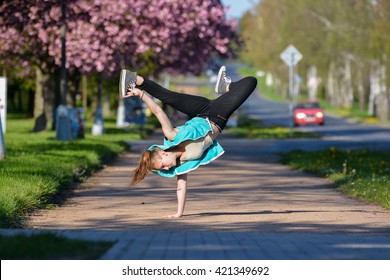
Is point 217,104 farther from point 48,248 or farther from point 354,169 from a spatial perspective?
point 354,169

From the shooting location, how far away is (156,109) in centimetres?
1347

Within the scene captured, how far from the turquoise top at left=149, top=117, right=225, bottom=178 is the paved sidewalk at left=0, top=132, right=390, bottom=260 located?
645 mm

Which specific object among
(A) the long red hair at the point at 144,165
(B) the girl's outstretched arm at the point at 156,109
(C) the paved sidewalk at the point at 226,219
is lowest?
(C) the paved sidewalk at the point at 226,219

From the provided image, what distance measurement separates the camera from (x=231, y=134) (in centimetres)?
5028

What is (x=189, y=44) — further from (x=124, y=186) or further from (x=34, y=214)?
(x=34, y=214)

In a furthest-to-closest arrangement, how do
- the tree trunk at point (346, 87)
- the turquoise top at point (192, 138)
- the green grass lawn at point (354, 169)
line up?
1. the tree trunk at point (346, 87)
2. the green grass lawn at point (354, 169)
3. the turquoise top at point (192, 138)

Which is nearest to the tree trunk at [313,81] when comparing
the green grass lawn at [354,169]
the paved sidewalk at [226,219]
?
the green grass lawn at [354,169]

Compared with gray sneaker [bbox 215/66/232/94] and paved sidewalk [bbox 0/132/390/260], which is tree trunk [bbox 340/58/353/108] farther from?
gray sneaker [bbox 215/66/232/94]

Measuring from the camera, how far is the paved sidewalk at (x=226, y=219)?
34.8 feet

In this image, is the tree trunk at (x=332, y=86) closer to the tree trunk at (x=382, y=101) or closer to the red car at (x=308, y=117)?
the tree trunk at (x=382, y=101)

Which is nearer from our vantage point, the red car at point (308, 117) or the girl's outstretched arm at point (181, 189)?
the girl's outstretched arm at point (181, 189)

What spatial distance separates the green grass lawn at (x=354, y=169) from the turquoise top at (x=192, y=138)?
12.2 ft

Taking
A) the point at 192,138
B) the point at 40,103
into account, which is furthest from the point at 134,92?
the point at 40,103

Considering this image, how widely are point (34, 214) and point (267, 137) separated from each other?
3190 centimetres
